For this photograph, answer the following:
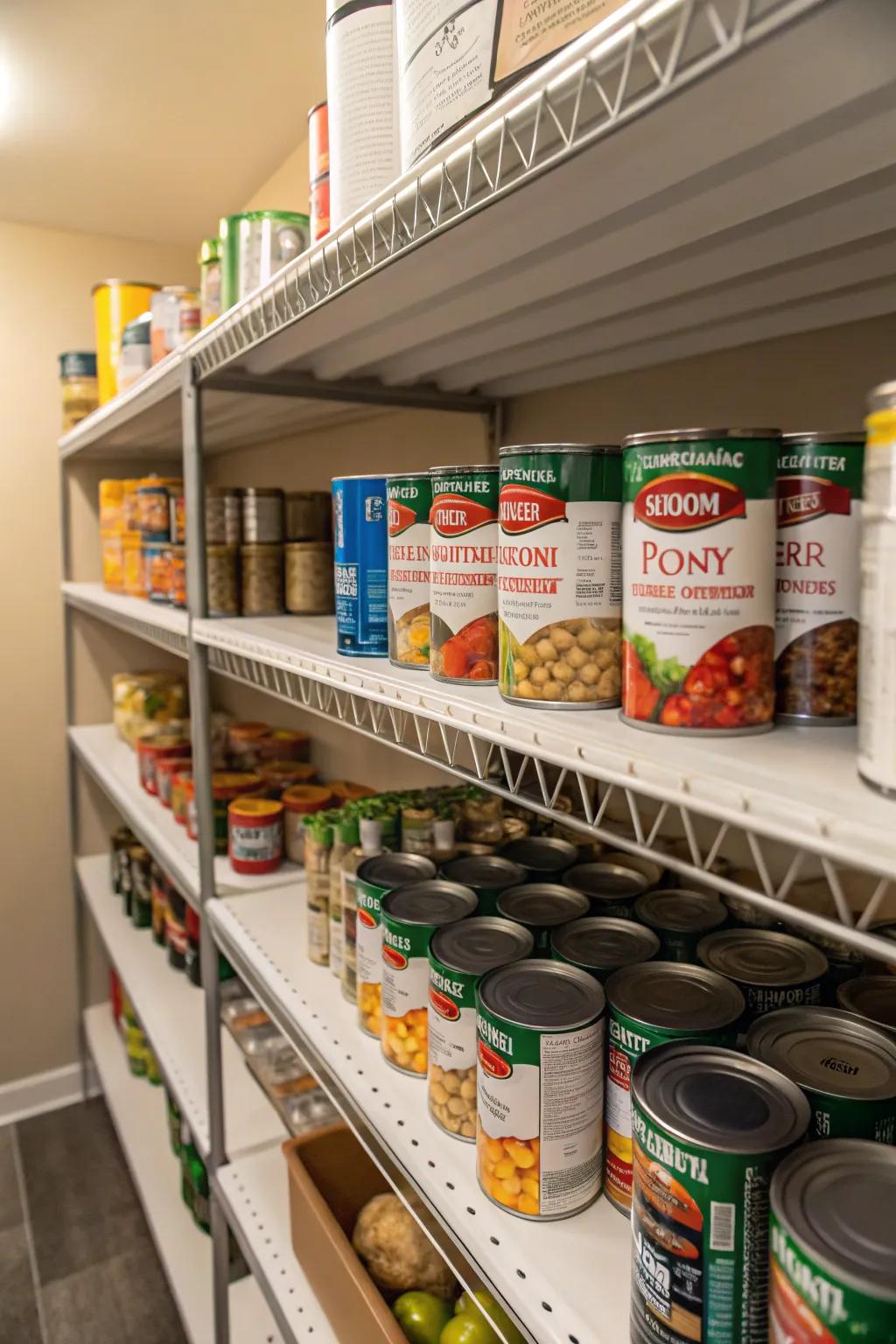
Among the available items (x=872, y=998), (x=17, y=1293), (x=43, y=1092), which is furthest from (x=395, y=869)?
(x=43, y=1092)

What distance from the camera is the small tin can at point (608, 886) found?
0.93 metres

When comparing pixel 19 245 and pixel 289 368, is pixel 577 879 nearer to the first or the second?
pixel 289 368

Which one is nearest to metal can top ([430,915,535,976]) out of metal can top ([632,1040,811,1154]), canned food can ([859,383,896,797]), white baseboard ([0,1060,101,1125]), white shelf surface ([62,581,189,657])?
metal can top ([632,1040,811,1154])

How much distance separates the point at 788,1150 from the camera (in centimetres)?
54

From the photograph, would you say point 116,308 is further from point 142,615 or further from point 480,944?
point 480,944

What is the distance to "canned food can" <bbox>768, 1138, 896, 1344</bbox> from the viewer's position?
439 mm

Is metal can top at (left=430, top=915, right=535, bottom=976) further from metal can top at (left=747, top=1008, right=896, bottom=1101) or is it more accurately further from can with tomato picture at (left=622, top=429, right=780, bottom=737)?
can with tomato picture at (left=622, top=429, right=780, bottom=737)

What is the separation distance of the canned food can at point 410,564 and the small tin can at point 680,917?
327 mm

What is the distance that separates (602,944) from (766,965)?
0.15 metres

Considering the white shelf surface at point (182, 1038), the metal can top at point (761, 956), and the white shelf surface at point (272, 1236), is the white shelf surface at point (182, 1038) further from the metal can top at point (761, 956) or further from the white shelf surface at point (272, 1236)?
the metal can top at point (761, 956)

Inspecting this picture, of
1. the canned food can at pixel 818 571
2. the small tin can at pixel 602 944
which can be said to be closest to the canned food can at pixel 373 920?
the small tin can at pixel 602 944

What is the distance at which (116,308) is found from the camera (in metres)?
2.19

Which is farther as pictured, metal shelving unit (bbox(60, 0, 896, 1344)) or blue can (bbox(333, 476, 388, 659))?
blue can (bbox(333, 476, 388, 659))

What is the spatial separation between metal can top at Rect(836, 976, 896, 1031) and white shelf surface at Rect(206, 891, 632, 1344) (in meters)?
0.26
